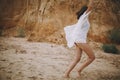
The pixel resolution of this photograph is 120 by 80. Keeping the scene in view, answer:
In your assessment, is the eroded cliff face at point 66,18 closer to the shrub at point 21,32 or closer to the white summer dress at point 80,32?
the shrub at point 21,32

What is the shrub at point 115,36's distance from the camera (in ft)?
31.6

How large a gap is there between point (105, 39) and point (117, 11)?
4.87 ft

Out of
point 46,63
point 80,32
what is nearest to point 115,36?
point 46,63

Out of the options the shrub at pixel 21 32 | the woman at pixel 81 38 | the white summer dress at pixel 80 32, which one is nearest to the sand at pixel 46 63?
the woman at pixel 81 38

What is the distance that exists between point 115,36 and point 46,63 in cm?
385

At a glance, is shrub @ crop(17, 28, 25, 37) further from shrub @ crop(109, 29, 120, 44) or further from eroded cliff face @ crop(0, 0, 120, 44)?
shrub @ crop(109, 29, 120, 44)

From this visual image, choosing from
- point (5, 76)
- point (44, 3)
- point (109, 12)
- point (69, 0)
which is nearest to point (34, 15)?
point (44, 3)

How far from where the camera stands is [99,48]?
29.3 ft

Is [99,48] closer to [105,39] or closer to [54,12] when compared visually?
[105,39]

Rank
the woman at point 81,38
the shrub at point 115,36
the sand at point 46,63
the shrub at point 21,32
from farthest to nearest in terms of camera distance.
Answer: the shrub at point 21,32 < the shrub at point 115,36 < the sand at point 46,63 < the woman at point 81,38

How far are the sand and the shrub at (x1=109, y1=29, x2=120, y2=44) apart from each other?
1.09 m

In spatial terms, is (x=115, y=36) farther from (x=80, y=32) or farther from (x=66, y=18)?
(x=80, y=32)

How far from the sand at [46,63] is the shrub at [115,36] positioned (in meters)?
1.09

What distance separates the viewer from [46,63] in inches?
254
